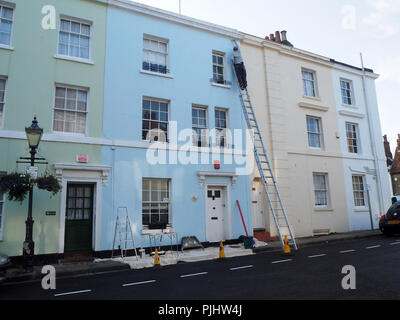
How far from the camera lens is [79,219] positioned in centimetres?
1087

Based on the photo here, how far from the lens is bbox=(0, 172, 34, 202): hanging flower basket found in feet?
28.8

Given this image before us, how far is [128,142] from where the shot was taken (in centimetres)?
1170

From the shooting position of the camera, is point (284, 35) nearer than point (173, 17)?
No

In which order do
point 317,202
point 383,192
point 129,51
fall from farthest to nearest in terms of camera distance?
1. point 383,192
2. point 317,202
3. point 129,51

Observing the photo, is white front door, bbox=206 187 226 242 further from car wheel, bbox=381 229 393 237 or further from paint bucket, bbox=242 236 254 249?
car wheel, bbox=381 229 393 237

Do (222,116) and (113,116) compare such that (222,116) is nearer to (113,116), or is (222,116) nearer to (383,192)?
(113,116)

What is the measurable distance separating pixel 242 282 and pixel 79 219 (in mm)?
6636

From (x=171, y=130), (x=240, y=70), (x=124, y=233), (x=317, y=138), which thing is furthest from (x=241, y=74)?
(x=124, y=233)

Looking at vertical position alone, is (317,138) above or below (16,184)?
above

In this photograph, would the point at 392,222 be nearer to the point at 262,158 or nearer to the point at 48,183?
the point at 262,158

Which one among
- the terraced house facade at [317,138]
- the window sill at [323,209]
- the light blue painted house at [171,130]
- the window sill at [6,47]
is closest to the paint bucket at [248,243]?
the light blue painted house at [171,130]

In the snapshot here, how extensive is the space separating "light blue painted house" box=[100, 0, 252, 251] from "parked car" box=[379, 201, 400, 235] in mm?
6927

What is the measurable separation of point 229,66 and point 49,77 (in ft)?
26.0
